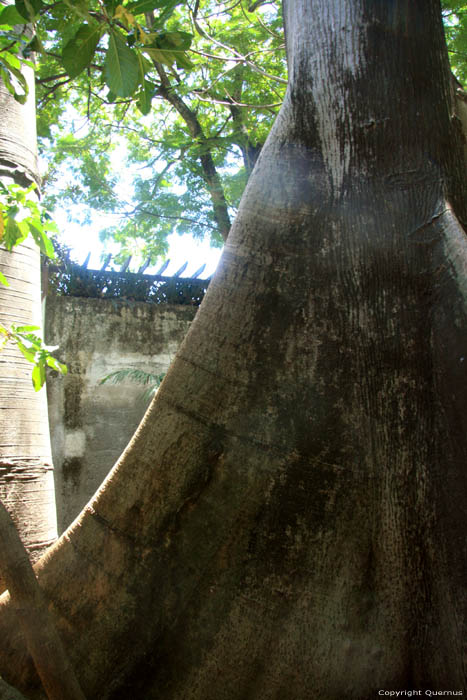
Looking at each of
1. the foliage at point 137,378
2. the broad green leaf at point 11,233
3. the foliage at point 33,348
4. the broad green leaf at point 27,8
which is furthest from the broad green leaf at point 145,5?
the foliage at point 137,378

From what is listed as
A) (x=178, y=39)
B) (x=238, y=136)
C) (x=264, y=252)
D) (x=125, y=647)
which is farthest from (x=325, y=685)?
(x=238, y=136)

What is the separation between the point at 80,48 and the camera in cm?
123

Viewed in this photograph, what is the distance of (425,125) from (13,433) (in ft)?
5.59

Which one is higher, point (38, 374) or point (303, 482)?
point (38, 374)

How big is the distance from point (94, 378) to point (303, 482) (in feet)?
13.0

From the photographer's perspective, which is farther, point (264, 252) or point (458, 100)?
point (458, 100)

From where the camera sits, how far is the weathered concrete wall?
4.90 meters

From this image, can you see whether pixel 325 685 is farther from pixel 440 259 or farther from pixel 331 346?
pixel 440 259

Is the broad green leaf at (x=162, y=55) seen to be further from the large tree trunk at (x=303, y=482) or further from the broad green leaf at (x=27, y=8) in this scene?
the large tree trunk at (x=303, y=482)

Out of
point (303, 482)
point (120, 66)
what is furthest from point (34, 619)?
point (120, 66)

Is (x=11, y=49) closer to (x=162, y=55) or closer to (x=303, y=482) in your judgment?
(x=162, y=55)

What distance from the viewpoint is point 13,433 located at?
1.92m

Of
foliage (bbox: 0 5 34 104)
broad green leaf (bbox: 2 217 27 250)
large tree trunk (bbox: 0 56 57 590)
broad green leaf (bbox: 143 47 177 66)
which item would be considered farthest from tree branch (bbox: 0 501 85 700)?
broad green leaf (bbox: 143 47 177 66)

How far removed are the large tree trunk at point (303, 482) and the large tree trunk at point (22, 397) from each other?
28 cm
